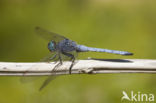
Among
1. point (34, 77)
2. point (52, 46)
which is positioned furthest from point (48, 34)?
point (34, 77)

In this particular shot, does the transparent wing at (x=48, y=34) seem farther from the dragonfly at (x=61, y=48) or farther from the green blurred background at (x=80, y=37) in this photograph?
the green blurred background at (x=80, y=37)

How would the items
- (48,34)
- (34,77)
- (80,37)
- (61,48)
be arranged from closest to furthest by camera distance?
(34,77), (61,48), (48,34), (80,37)

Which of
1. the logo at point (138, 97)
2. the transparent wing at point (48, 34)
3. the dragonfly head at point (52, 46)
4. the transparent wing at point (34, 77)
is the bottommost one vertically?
the logo at point (138, 97)

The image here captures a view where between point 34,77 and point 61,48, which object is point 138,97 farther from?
point 34,77

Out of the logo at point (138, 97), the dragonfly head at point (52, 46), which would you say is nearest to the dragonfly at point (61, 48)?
the dragonfly head at point (52, 46)

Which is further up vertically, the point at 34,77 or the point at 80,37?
the point at 80,37

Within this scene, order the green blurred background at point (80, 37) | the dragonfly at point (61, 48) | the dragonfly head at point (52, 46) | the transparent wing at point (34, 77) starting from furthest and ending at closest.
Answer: the green blurred background at point (80, 37)
the dragonfly head at point (52, 46)
the dragonfly at point (61, 48)
the transparent wing at point (34, 77)
